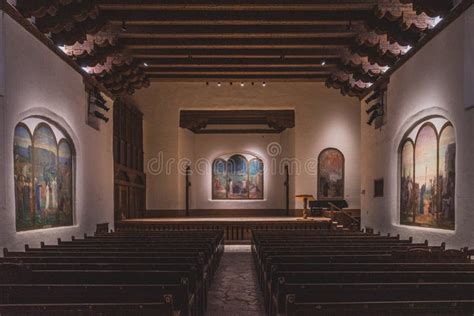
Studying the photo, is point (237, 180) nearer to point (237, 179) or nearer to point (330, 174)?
point (237, 179)

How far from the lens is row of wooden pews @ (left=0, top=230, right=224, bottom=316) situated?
9.52ft

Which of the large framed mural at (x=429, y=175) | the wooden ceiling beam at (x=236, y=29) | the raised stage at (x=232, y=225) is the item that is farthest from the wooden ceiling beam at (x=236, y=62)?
the raised stage at (x=232, y=225)

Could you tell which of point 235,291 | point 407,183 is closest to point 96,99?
point 235,291

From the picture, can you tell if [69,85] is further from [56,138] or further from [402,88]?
[402,88]

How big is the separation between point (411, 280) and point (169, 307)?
2457 mm

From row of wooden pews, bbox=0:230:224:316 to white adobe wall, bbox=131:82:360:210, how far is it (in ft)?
39.2

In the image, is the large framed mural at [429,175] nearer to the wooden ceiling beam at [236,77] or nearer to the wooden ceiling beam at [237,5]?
the wooden ceiling beam at [237,5]

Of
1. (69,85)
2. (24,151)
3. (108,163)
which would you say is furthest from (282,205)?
(24,151)

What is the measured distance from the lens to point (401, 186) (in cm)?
1008

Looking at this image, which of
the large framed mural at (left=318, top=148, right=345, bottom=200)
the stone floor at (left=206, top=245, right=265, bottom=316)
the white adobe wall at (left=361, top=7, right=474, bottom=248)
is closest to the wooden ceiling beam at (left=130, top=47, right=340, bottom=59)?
the white adobe wall at (left=361, top=7, right=474, bottom=248)

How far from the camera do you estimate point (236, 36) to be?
979 centimetres

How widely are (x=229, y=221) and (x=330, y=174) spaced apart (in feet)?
18.9

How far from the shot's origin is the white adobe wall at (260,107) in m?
18.2

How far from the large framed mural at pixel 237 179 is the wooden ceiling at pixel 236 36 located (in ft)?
27.5
